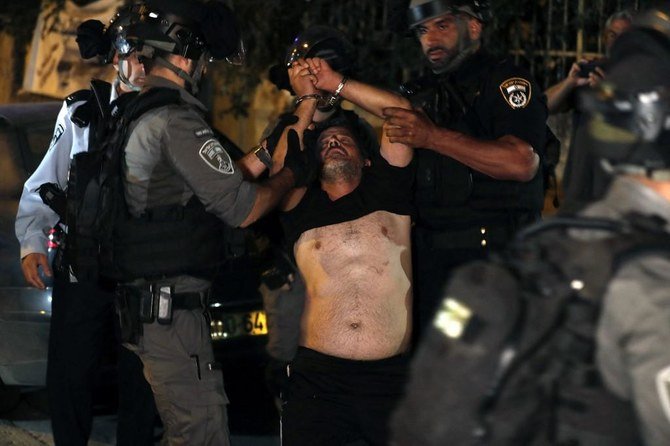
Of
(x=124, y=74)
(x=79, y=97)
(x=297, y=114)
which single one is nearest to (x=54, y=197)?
(x=79, y=97)

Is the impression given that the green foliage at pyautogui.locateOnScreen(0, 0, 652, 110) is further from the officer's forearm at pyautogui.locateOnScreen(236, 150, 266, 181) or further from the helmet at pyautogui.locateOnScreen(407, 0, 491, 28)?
the officer's forearm at pyautogui.locateOnScreen(236, 150, 266, 181)

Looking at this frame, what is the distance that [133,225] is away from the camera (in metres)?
4.64

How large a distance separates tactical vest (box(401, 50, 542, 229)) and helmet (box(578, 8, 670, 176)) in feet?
7.98

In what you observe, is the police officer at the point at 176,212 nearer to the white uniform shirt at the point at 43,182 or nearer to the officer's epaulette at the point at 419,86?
the officer's epaulette at the point at 419,86

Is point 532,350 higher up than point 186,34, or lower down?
higher up

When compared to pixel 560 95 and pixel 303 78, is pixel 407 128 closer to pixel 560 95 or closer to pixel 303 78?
pixel 303 78

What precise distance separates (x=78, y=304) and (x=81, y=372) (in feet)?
0.94

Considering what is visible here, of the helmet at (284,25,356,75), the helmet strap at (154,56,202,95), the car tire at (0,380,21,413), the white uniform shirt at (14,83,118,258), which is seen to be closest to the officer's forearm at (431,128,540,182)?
the helmet at (284,25,356,75)

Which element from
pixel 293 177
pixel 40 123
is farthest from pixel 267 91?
pixel 293 177

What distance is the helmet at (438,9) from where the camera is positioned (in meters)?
5.04

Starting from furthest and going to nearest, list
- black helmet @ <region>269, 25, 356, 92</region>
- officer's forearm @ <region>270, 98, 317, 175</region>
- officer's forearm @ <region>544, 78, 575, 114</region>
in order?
officer's forearm @ <region>544, 78, 575, 114</region>
black helmet @ <region>269, 25, 356, 92</region>
officer's forearm @ <region>270, 98, 317, 175</region>

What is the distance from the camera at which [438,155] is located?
4984 mm

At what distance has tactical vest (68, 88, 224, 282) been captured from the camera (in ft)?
15.1

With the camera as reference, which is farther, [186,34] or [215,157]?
[186,34]
